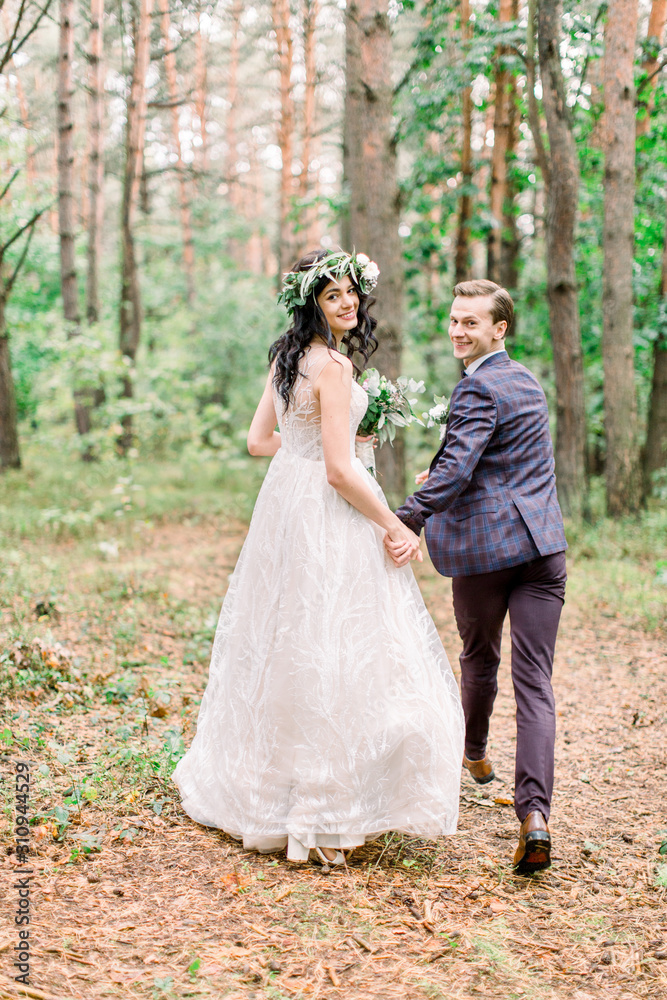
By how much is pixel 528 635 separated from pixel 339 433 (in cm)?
112

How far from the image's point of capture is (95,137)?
42.4 feet

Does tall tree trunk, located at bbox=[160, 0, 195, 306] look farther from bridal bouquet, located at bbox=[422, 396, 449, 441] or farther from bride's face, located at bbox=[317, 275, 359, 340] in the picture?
bride's face, located at bbox=[317, 275, 359, 340]

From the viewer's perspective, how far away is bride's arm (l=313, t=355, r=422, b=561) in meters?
3.03

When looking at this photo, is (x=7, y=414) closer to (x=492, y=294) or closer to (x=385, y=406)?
(x=385, y=406)

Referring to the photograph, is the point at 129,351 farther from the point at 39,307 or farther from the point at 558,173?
the point at 558,173

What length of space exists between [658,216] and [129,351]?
911 cm

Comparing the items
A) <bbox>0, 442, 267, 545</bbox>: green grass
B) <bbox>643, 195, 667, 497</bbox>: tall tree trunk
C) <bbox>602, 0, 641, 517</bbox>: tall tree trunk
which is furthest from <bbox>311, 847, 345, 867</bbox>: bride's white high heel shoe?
<bbox>643, 195, 667, 497</bbox>: tall tree trunk

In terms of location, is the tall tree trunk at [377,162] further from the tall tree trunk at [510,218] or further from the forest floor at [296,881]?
the tall tree trunk at [510,218]

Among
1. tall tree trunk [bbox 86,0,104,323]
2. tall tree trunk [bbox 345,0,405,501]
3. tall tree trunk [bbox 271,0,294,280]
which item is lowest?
tall tree trunk [bbox 345,0,405,501]

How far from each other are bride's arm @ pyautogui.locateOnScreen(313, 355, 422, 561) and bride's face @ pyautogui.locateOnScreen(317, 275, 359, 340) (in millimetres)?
236

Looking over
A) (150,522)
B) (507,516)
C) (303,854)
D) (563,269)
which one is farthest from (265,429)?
(563,269)

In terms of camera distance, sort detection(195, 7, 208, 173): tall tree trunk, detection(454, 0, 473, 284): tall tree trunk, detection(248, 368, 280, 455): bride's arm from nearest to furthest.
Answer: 1. detection(248, 368, 280, 455): bride's arm
2. detection(454, 0, 473, 284): tall tree trunk
3. detection(195, 7, 208, 173): tall tree trunk

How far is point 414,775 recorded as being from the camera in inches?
118

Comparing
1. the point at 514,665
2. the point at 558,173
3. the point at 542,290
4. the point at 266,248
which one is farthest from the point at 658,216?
the point at 266,248
